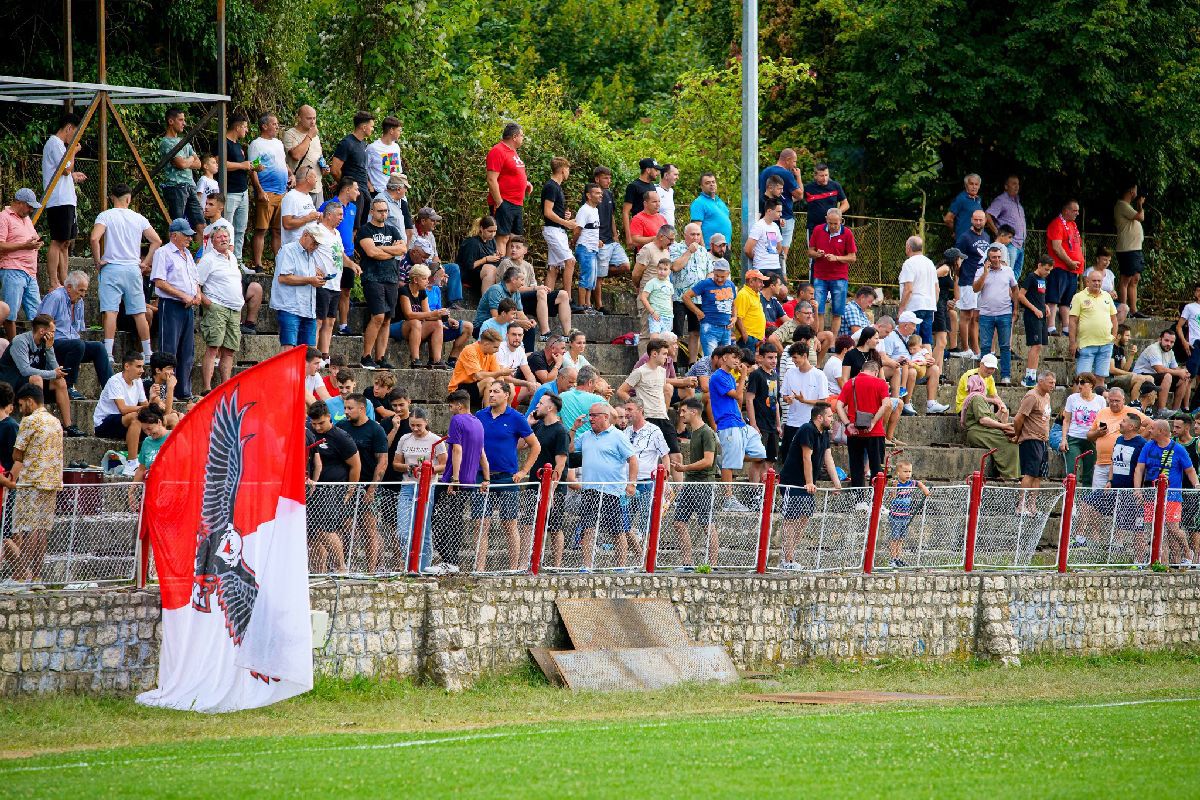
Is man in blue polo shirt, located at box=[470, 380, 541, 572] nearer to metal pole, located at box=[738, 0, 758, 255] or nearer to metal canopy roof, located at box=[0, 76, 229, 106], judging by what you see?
metal canopy roof, located at box=[0, 76, 229, 106]

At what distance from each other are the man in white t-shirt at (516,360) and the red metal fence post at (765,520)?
2.91 m

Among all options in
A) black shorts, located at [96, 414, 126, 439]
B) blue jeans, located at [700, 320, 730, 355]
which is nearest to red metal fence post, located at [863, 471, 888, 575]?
blue jeans, located at [700, 320, 730, 355]

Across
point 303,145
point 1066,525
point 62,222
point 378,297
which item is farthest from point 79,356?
point 1066,525

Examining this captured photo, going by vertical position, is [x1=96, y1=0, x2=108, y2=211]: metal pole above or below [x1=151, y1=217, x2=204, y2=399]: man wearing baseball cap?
above

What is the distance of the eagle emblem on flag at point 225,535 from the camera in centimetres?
1389

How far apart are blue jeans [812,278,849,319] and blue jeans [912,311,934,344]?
3.54ft

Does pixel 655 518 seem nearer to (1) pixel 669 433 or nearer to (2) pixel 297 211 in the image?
(1) pixel 669 433

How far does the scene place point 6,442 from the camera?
15.0 metres

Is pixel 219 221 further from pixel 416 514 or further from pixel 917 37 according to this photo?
pixel 917 37

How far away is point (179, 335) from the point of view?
1872 cm

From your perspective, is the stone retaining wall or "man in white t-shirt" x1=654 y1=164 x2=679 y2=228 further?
"man in white t-shirt" x1=654 y1=164 x2=679 y2=228

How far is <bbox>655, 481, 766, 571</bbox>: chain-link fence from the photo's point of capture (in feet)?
58.2

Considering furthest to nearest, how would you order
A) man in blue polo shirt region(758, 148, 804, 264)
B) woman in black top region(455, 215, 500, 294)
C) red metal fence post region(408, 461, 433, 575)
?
man in blue polo shirt region(758, 148, 804, 264), woman in black top region(455, 215, 500, 294), red metal fence post region(408, 461, 433, 575)

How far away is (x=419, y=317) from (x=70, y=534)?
24.2 ft
